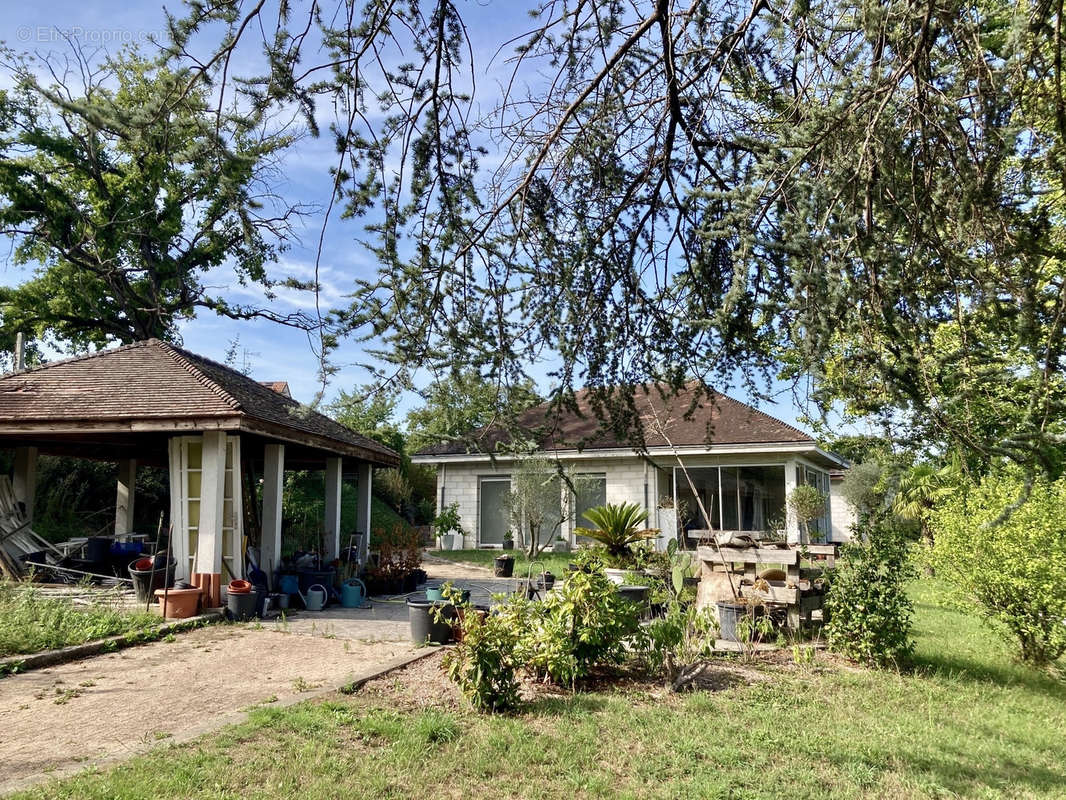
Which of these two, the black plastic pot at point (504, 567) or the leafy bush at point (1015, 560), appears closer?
the leafy bush at point (1015, 560)

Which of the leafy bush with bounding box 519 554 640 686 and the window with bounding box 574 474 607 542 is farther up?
the window with bounding box 574 474 607 542

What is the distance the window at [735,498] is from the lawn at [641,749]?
43.6 feet

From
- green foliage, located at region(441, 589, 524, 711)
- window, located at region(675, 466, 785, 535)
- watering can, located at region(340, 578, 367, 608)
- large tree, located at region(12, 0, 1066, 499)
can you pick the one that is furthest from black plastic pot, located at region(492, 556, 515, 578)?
large tree, located at region(12, 0, 1066, 499)

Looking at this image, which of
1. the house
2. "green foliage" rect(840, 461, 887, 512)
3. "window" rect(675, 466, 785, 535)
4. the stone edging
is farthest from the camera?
"green foliage" rect(840, 461, 887, 512)

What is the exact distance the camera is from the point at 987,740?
540 cm

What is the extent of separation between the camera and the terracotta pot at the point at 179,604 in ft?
31.3

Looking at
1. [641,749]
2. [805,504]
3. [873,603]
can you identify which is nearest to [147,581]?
[641,749]

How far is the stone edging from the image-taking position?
22.9 ft

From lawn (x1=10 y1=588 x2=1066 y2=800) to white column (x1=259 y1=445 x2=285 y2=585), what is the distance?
5.53 meters

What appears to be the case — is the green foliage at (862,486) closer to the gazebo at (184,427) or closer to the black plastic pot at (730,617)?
the black plastic pot at (730,617)

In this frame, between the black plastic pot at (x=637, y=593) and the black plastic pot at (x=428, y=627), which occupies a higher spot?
the black plastic pot at (x=637, y=593)

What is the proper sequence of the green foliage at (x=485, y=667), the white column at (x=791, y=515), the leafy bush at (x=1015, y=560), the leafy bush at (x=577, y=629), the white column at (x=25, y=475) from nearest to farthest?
the green foliage at (x=485, y=667) → the leafy bush at (x=577, y=629) → the leafy bush at (x=1015, y=560) → the white column at (x=25, y=475) → the white column at (x=791, y=515)

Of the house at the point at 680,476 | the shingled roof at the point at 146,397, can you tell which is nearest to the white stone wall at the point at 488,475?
the house at the point at 680,476

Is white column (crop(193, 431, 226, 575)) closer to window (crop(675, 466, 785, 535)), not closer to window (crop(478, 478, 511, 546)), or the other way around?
window (crop(478, 478, 511, 546))
